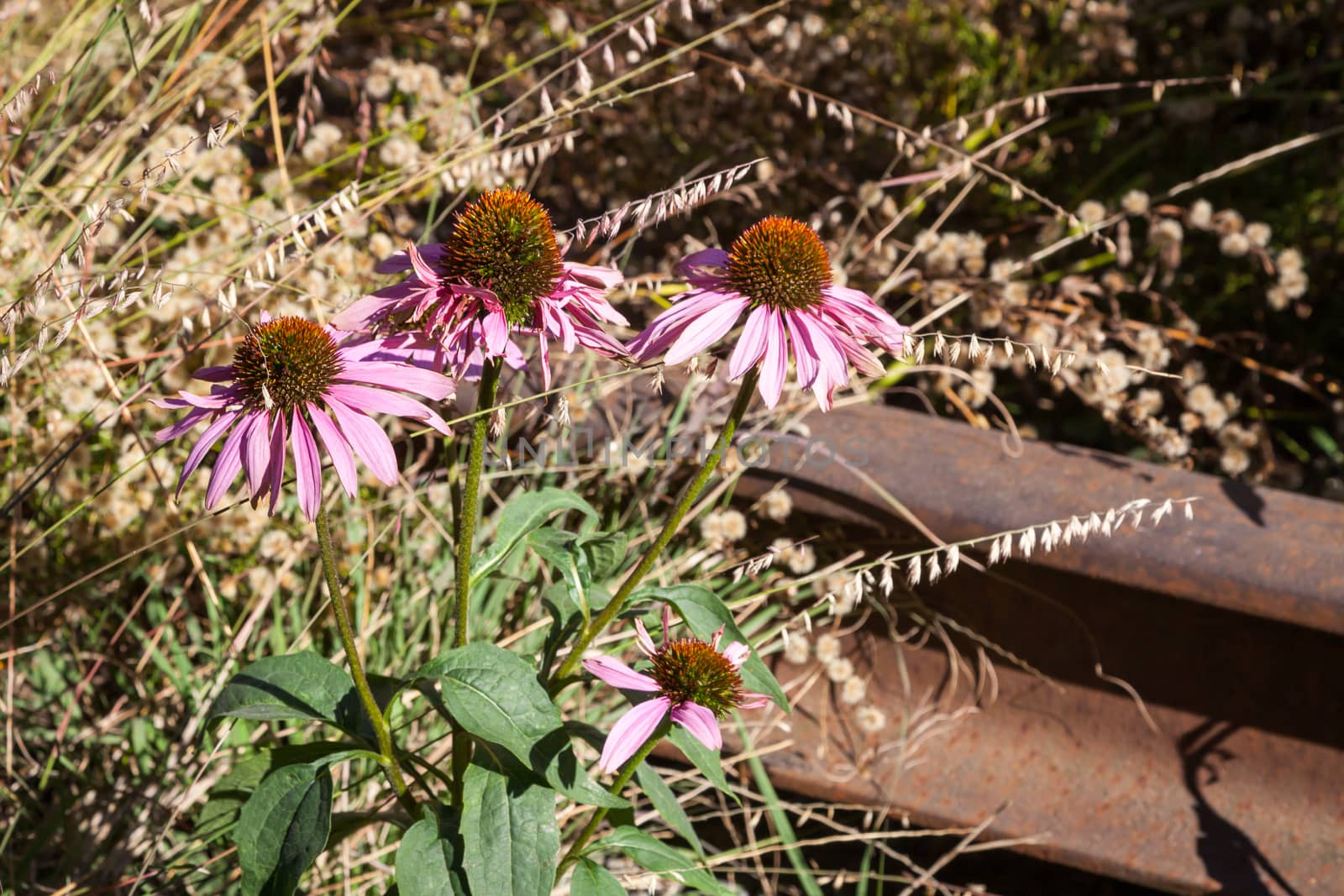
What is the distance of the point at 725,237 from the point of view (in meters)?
2.76

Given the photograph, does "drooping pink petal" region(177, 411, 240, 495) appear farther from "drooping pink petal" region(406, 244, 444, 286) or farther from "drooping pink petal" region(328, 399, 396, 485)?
"drooping pink petal" region(406, 244, 444, 286)

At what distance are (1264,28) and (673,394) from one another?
1.78 meters

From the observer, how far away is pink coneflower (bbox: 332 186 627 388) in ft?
3.23

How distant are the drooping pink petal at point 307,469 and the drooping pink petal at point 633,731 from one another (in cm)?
33

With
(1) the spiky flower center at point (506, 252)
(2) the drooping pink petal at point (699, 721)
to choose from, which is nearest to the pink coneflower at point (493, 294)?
(1) the spiky flower center at point (506, 252)

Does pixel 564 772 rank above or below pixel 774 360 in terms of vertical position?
below

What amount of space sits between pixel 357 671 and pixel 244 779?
0.30 m

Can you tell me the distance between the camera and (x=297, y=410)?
3.13ft

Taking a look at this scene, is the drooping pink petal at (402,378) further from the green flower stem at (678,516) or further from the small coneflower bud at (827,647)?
the small coneflower bud at (827,647)

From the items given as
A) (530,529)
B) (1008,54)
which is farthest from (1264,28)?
(530,529)

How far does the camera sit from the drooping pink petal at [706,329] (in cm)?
98

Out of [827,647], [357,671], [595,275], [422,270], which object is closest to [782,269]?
[595,275]

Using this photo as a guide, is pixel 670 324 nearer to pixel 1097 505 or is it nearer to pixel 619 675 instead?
pixel 619 675

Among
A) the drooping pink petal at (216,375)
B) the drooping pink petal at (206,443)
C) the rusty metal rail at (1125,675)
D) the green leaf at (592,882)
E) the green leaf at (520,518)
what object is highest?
the drooping pink petal at (216,375)
